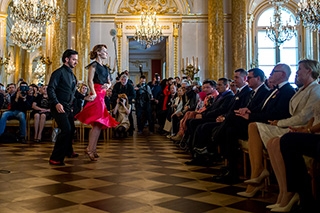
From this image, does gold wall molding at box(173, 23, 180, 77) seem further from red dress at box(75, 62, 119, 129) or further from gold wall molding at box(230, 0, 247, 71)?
red dress at box(75, 62, 119, 129)

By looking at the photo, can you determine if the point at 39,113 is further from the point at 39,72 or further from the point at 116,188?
the point at 39,72

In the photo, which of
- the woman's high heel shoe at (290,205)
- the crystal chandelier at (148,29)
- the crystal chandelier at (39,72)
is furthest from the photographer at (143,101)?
the crystal chandelier at (39,72)

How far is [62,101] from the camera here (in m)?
4.57

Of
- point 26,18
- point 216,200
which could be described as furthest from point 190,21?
point 216,200

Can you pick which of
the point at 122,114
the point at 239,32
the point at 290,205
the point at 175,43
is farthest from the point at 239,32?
the point at 290,205

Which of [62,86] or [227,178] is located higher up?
[62,86]

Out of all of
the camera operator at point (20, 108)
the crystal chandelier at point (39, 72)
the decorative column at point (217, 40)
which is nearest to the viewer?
the camera operator at point (20, 108)

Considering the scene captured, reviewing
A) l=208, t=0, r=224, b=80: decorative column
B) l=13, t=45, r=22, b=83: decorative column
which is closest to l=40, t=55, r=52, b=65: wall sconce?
l=208, t=0, r=224, b=80: decorative column

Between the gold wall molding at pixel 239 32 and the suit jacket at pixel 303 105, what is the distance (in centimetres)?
911

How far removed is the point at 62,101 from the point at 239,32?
882 cm

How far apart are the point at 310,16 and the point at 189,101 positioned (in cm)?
429

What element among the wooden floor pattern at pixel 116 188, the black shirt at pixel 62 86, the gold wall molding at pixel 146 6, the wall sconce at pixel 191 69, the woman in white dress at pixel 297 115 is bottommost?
the wooden floor pattern at pixel 116 188

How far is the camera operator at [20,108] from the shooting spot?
24.9 feet

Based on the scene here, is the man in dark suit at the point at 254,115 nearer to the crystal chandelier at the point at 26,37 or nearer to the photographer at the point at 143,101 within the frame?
the photographer at the point at 143,101
